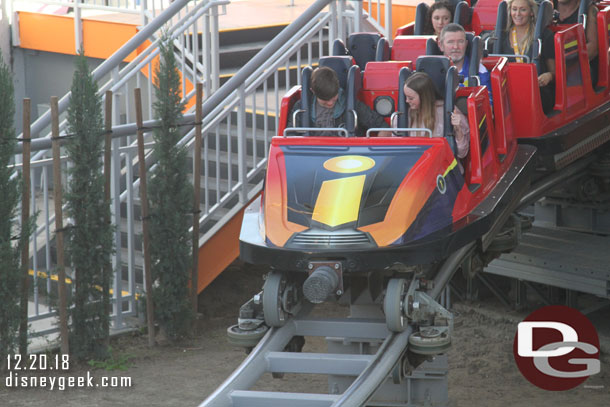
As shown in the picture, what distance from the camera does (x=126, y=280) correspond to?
820 cm

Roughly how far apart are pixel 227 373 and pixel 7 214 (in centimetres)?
173

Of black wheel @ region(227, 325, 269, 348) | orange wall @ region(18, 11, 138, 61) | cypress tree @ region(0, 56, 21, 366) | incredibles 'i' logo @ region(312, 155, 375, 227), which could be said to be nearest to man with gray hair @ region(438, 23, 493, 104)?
incredibles 'i' logo @ region(312, 155, 375, 227)

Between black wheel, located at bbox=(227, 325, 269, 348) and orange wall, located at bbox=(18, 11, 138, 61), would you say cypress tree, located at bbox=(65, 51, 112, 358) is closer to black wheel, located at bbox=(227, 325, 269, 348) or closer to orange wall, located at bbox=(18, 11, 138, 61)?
black wheel, located at bbox=(227, 325, 269, 348)

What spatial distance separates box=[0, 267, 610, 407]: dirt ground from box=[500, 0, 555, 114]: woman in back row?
1796 millimetres

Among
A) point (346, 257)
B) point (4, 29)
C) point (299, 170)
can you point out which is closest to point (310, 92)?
point (299, 170)

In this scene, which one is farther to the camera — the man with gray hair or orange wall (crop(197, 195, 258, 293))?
orange wall (crop(197, 195, 258, 293))

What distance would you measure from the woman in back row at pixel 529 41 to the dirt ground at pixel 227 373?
1.80m

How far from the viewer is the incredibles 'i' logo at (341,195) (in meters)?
5.16

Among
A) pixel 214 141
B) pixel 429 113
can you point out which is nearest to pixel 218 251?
pixel 214 141

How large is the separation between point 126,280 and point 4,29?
522 cm

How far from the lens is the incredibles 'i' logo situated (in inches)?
203

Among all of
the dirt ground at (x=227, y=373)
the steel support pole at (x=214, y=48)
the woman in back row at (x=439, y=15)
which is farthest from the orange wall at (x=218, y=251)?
the woman in back row at (x=439, y=15)

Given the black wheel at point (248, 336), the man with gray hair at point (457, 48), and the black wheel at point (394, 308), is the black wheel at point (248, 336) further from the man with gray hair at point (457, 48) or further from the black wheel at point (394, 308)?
the man with gray hair at point (457, 48)

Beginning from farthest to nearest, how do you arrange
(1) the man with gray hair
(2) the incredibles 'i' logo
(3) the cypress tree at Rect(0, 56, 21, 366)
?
(1) the man with gray hair → (3) the cypress tree at Rect(0, 56, 21, 366) → (2) the incredibles 'i' logo
